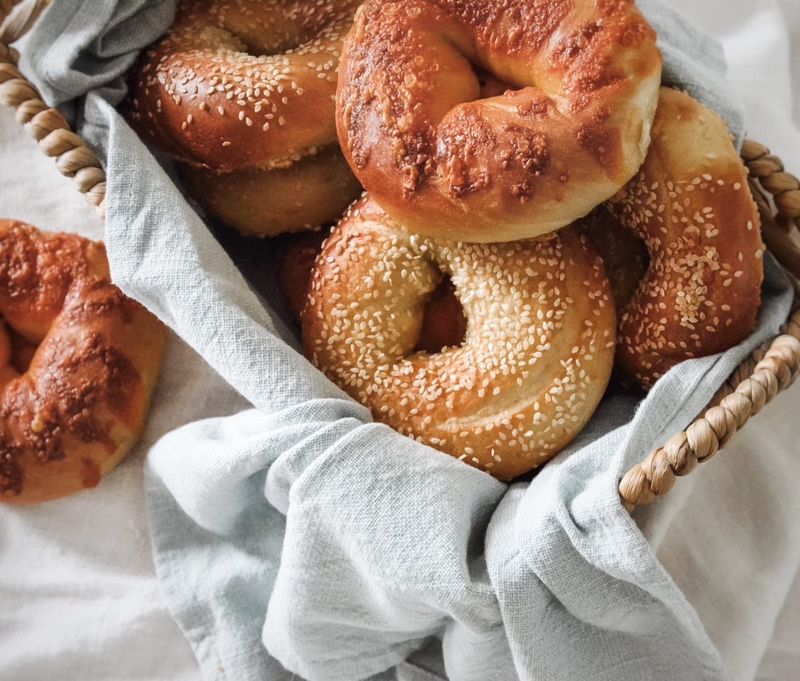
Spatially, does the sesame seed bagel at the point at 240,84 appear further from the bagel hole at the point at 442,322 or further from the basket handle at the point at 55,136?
the bagel hole at the point at 442,322

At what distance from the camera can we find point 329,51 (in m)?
1.25

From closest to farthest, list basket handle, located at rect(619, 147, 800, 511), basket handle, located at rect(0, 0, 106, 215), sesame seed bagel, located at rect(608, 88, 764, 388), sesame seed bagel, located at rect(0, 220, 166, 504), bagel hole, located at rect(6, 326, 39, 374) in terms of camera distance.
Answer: basket handle, located at rect(619, 147, 800, 511)
sesame seed bagel, located at rect(608, 88, 764, 388)
basket handle, located at rect(0, 0, 106, 215)
sesame seed bagel, located at rect(0, 220, 166, 504)
bagel hole, located at rect(6, 326, 39, 374)

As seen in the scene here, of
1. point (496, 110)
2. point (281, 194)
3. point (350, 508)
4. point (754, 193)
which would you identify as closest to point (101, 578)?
point (350, 508)

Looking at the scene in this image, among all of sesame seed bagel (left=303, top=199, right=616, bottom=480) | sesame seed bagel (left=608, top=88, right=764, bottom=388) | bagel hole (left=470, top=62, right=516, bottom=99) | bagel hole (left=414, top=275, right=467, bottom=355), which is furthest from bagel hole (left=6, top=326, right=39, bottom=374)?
sesame seed bagel (left=608, top=88, right=764, bottom=388)

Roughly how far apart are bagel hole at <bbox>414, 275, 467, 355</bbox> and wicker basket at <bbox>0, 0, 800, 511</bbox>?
38 centimetres

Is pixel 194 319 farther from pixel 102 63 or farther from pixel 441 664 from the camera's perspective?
pixel 441 664

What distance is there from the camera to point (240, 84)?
3.91 ft

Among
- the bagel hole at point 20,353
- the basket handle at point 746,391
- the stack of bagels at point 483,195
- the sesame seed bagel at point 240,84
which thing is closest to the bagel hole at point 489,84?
the stack of bagels at point 483,195

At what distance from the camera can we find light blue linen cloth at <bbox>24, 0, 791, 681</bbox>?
3.35 feet

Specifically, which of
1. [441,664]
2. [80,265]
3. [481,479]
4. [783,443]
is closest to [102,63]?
[80,265]

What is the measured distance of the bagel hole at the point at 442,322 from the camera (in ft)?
4.17

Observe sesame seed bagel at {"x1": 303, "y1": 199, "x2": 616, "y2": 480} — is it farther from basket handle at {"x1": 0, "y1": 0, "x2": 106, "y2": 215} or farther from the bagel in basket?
basket handle at {"x1": 0, "y1": 0, "x2": 106, "y2": 215}

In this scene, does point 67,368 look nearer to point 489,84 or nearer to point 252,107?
point 252,107

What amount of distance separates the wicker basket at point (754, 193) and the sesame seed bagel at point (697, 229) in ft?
0.23
